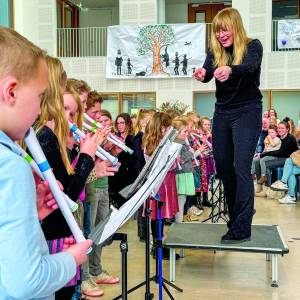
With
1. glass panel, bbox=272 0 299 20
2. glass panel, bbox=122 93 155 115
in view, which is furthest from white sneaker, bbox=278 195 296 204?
glass panel, bbox=272 0 299 20

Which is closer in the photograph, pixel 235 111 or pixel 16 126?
pixel 16 126

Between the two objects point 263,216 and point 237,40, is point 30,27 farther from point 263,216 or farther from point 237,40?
point 237,40

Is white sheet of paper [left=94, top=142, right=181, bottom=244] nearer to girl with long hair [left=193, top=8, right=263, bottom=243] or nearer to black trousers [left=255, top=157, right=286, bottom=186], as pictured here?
girl with long hair [left=193, top=8, right=263, bottom=243]

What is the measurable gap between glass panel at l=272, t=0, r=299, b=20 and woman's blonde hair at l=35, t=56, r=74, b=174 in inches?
560

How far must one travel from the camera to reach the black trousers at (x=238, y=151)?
130 inches

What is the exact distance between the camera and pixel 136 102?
14539 millimetres

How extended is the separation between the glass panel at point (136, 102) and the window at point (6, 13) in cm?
449

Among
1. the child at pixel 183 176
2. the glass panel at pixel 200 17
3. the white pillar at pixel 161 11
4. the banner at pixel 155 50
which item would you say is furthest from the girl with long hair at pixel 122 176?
the glass panel at pixel 200 17

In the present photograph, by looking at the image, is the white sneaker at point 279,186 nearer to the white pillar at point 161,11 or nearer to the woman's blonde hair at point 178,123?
the woman's blonde hair at point 178,123

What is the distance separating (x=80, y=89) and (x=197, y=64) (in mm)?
10844

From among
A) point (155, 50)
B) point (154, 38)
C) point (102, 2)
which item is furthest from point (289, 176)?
point (102, 2)

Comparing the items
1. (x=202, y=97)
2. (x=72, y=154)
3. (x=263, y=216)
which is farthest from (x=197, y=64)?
(x=72, y=154)

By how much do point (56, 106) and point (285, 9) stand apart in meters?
14.6

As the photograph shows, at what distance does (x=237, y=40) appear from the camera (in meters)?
3.23
